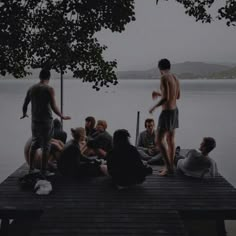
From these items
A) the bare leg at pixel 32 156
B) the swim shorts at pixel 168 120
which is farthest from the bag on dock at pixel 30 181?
the swim shorts at pixel 168 120

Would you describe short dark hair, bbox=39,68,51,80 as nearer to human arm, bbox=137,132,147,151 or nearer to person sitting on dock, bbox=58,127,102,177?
person sitting on dock, bbox=58,127,102,177

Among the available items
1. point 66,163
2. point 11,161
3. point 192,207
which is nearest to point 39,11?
point 66,163

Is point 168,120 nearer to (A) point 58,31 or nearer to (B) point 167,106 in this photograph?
(B) point 167,106

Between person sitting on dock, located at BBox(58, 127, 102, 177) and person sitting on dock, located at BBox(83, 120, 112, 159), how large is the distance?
839 mm

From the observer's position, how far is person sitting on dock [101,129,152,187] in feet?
21.0

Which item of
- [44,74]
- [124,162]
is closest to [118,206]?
[124,162]

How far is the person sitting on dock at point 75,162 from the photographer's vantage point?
6957mm

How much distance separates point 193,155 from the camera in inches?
277

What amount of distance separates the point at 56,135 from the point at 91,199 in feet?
9.50

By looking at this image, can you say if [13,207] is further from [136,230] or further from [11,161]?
[11,161]

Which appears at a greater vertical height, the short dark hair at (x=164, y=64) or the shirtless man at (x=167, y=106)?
the short dark hair at (x=164, y=64)

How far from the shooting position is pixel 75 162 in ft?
23.0

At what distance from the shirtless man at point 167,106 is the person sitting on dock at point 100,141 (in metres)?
1.56

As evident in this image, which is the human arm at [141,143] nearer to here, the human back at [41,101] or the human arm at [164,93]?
the human arm at [164,93]
